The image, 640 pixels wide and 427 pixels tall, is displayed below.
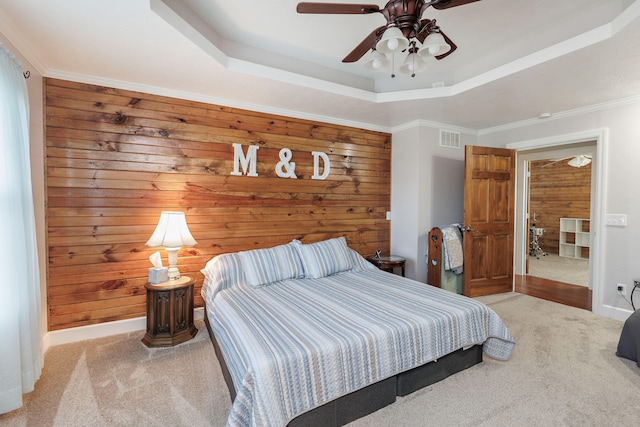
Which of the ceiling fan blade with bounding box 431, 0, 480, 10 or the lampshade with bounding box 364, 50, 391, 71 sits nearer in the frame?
the ceiling fan blade with bounding box 431, 0, 480, 10

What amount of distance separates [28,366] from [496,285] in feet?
15.6

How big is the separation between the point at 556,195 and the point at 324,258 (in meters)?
→ 7.30

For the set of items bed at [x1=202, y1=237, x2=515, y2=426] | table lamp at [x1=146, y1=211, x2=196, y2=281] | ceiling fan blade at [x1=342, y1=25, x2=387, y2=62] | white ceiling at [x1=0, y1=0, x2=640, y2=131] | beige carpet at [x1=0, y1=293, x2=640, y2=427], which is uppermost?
white ceiling at [x1=0, y1=0, x2=640, y2=131]

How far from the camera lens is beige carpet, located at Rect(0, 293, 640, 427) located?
173cm

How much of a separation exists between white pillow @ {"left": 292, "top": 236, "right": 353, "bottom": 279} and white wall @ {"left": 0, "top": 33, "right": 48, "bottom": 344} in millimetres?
2200

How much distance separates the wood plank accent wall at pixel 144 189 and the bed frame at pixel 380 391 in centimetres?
170

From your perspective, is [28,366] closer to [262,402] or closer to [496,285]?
[262,402]

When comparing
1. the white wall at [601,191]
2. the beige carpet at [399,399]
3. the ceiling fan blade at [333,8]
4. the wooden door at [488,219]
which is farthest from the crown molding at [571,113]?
the ceiling fan blade at [333,8]

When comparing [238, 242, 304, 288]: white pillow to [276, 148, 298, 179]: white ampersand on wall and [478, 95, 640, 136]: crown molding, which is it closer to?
[276, 148, 298, 179]: white ampersand on wall

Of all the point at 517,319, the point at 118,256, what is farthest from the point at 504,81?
the point at 118,256

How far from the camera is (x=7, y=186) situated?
68.2 inches

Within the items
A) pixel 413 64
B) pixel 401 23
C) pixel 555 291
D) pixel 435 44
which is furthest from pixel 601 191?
pixel 401 23

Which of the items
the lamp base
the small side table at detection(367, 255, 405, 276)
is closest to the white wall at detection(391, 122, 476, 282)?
the small side table at detection(367, 255, 405, 276)

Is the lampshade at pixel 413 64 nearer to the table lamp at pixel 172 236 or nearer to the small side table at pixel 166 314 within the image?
the table lamp at pixel 172 236
